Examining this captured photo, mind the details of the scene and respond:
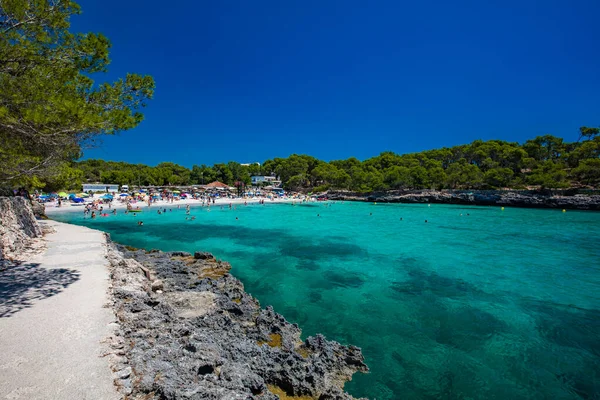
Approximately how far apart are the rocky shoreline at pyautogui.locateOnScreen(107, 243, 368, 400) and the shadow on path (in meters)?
1.13

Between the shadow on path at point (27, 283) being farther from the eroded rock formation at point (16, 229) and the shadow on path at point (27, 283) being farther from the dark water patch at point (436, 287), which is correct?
the dark water patch at point (436, 287)

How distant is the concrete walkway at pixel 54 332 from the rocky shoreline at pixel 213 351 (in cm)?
29

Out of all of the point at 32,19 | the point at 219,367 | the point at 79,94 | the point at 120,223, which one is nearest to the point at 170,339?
the point at 219,367

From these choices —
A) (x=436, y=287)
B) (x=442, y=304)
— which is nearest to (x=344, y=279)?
(x=436, y=287)

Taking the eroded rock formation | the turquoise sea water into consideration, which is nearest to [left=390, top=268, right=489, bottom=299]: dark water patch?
the turquoise sea water

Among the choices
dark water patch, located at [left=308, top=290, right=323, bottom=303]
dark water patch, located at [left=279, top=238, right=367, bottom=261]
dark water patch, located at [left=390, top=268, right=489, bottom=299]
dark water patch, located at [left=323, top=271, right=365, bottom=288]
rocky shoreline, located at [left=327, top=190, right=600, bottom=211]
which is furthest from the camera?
rocky shoreline, located at [left=327, top=190, right=600, bottom=211]

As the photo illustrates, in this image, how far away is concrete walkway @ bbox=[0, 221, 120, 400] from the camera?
315cm

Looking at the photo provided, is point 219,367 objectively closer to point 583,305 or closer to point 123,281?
point 123,281

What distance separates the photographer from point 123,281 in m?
7.17

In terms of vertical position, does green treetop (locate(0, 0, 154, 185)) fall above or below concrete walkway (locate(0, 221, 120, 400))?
above

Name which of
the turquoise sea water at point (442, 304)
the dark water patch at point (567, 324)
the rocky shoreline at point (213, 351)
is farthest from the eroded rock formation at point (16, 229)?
the dark water patch at point (567, 324)

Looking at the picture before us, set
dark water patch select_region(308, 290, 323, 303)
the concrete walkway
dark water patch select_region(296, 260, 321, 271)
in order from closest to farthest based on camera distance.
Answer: the concrete walkway → dark water patch select_region(308, 290, 323, 303) → dark water patch select_region(296, 260, 321, 271)

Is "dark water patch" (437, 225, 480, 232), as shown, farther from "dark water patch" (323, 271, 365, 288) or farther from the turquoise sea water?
"dark water patch" (323, 271, 365, 288)

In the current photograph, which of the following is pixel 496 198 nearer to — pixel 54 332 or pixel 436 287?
pixel 436 287
